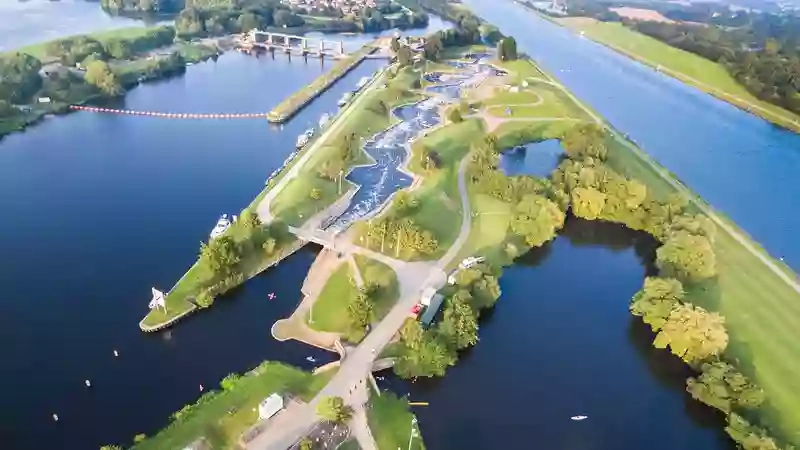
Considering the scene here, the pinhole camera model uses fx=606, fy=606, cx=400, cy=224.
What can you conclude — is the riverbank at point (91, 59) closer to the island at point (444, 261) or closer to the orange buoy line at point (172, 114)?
the orange buoy line at point (172, 114)

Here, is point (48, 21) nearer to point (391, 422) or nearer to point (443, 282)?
point (443, 282)

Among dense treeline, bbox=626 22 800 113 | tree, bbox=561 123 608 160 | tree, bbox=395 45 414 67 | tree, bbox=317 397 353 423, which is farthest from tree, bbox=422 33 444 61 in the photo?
tree, bbox=317 397 353 423

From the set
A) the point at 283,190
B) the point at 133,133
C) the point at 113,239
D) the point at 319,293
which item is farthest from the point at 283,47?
the point at 319,293

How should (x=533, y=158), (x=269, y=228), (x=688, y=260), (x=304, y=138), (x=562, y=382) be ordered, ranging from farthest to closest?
(x=304, y=138), (x=533, y=158), (x=269, y=228), (x=688, y=260), (x=562, y=382)

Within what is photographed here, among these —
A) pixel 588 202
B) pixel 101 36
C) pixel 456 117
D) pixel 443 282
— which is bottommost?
pixel 443 282

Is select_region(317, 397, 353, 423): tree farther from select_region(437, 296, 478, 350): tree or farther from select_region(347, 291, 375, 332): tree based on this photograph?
select_region(437, 296, 478, 350): tree

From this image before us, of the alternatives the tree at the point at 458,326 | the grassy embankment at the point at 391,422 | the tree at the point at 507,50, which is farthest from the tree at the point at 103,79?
the grassy embankment at the point at 391,422

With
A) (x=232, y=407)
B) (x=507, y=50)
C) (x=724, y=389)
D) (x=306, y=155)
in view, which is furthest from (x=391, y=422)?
(x=507, y=50)
